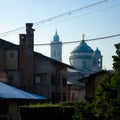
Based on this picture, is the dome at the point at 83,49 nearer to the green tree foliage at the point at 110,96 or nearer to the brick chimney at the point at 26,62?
the brick chimney at the point at 26,62

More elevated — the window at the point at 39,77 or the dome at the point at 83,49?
the dome at the point at 83,49

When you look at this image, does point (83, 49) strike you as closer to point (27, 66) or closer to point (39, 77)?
point (39, 77)

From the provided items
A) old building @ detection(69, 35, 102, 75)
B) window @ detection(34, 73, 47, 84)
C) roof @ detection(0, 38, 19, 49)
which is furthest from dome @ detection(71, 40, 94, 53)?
roof @ detection(0, 38, 19, 49)

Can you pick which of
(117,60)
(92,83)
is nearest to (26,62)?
(92,83)

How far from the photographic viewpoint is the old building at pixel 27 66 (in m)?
57.2

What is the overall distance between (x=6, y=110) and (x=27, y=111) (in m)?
11.0

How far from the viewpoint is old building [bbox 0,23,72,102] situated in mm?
57219

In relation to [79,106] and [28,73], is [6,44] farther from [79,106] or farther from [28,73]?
[79,106]

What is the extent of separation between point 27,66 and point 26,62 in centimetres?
55

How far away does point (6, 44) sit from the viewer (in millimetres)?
58375

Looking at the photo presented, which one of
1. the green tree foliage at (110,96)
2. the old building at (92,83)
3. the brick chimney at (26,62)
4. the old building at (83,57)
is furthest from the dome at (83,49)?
the green tree foliage at (110,96)

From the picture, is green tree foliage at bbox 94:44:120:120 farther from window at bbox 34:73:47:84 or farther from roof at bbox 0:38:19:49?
roof at bbox 0:38:19:49

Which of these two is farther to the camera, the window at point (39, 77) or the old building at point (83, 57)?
the old building at point (83, 57)

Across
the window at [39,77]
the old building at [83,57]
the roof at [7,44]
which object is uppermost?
the old building at [83,57]
